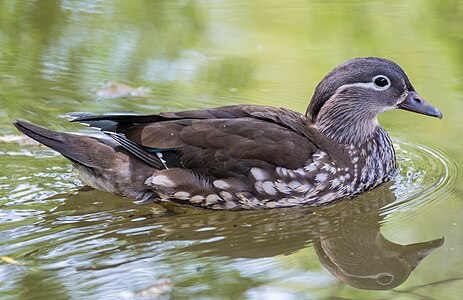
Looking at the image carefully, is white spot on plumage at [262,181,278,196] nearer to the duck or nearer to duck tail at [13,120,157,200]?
the duck

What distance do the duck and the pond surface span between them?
4.7 inches

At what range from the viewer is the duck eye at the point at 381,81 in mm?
6328

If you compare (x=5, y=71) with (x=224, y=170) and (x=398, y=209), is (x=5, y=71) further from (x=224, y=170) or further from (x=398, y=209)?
(x=398, y=209)

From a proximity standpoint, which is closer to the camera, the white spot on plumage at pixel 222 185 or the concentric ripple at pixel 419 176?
the white spot on plumage at pixel 222 185

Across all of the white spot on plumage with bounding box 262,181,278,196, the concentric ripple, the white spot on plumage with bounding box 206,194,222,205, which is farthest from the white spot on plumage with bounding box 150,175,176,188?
the concentric ripple

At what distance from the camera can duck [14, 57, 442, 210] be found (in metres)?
5.93

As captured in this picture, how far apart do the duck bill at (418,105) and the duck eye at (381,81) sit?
186mm

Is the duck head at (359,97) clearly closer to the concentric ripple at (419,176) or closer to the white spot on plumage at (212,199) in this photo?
the concentric ripple at (419,176)

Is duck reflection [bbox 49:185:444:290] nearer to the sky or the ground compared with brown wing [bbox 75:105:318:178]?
nearer to the ground

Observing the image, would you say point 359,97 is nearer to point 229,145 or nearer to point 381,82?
point 381,82

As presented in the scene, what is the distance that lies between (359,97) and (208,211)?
1.42 meters

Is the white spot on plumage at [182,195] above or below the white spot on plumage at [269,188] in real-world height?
below

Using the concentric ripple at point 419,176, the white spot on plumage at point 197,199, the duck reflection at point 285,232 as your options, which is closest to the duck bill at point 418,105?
the concentric ripple at point 419,176

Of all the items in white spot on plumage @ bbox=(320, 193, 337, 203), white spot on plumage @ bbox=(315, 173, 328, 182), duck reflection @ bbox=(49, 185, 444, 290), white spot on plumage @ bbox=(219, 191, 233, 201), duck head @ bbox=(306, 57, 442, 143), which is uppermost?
duck head @ bbox=(306, 57, 442, 143)
